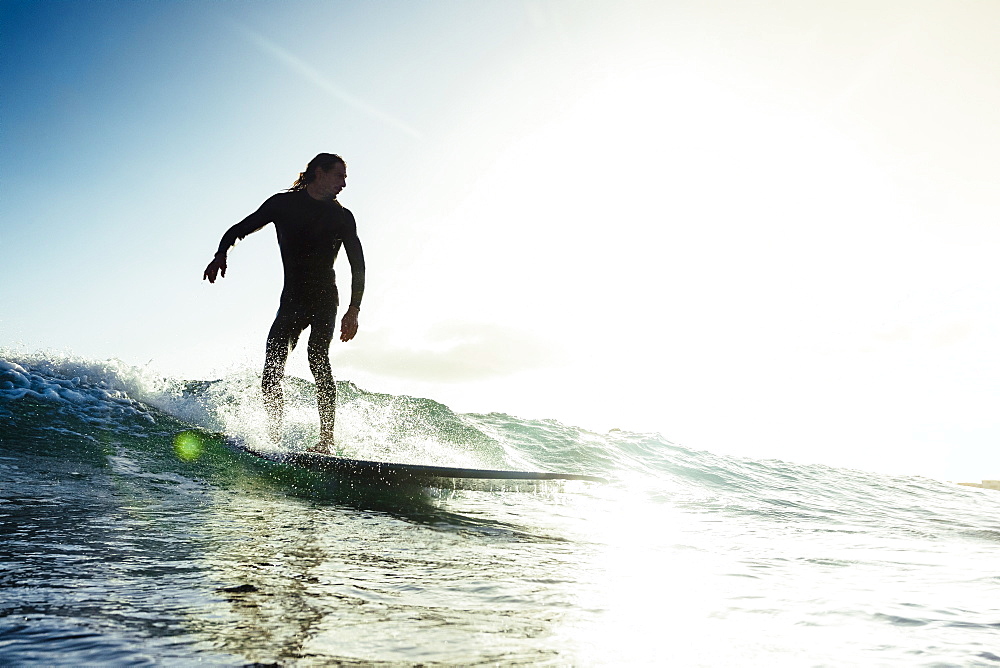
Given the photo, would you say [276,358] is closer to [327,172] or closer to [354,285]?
[354,285]

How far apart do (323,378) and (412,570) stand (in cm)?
301

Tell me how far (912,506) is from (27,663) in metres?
10.3

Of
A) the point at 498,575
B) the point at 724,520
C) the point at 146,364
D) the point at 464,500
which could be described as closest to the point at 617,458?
the point at 724,520

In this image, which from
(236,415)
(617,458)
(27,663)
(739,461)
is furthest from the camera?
(739,461)

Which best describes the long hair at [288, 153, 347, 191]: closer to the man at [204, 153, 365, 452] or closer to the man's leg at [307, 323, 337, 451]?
the man at [204, 153, 365, 452]

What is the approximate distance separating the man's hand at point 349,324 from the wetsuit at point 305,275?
0.23 feet

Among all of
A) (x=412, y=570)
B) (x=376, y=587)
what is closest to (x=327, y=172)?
(x=412, y=570)

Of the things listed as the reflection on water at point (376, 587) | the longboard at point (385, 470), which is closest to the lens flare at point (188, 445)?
the longboard at point (385, 470)

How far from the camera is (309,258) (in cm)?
500

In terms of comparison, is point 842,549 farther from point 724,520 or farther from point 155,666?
point 155,666

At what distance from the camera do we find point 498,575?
2.20m

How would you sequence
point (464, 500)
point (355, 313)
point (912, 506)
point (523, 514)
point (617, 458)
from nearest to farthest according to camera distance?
point (523, 514) < point (464, 500) < point (355, 313) < point (912, 506) < point (617, 458)

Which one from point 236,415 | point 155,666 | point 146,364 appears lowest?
point 155,666

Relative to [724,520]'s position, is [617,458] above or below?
above
